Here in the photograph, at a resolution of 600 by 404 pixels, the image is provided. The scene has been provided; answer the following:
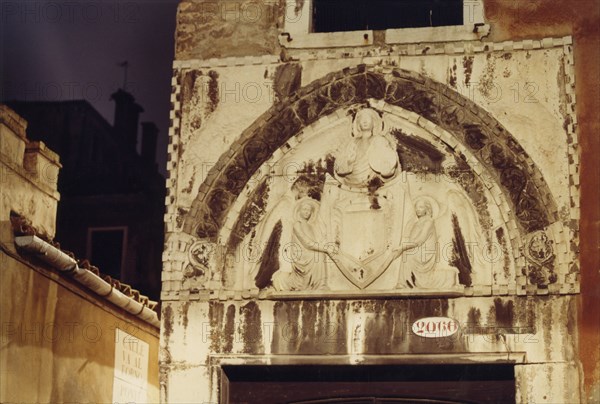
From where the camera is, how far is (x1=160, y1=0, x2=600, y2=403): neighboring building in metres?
13.2

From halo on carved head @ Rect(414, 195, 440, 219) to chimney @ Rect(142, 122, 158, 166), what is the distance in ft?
57.4

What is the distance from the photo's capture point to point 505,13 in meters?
14.1

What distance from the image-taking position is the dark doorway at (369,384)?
1328 cm

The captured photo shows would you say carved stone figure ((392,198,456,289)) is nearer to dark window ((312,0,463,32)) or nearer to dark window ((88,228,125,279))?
dark window ((312,0,463,32))

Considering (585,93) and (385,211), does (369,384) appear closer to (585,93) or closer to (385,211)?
(385,211)

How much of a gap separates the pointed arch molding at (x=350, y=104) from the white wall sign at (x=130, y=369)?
337 cm

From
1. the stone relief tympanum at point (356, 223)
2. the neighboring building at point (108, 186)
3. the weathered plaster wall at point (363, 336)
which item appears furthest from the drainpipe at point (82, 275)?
the neighboring building at point (108, 186)

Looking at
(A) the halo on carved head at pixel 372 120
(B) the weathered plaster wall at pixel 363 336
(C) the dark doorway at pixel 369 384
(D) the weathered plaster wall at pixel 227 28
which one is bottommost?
(C) the dark doorway at pixel 369 384

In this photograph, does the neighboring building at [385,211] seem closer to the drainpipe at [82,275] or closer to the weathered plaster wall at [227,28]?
the weathered plaster wall at [227,28]

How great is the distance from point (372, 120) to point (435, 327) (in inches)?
95.7

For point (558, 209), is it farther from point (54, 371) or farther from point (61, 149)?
point (61, 149)

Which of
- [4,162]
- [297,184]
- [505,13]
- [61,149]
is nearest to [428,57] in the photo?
[505,13]

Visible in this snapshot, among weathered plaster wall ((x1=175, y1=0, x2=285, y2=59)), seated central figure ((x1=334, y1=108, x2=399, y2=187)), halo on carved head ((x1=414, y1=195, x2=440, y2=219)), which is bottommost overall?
halo on carved head ((x1=414, y1=195, x2=440, y2=219))

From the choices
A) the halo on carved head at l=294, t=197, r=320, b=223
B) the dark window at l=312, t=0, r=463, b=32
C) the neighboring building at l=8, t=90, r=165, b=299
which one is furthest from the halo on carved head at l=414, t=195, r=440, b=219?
the neighboring building at l=8, t=90, r=165, b=299
